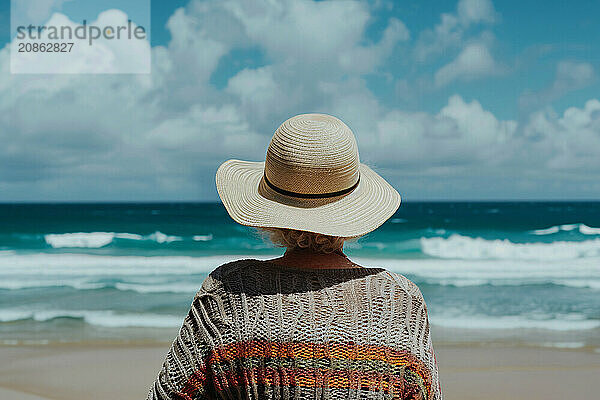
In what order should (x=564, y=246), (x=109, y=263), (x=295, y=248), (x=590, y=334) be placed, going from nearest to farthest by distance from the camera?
(x=295, y=248), (x=590, y=334), (x=109, y=263), (x=564, y=246)

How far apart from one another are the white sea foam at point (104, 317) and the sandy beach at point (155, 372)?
946 mm

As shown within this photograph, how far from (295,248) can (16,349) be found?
18.1 feet

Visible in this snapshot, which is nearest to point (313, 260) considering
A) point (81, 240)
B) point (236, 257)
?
point (236, 257)

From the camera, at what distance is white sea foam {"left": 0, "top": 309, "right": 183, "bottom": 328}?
736 centimetres

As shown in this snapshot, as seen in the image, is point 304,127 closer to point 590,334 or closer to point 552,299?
point 590,334

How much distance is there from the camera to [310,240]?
155cm

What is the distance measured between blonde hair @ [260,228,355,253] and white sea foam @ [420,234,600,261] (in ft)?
45.9

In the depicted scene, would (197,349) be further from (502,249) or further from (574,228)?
(574,228)

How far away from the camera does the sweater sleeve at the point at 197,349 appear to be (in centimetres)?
146

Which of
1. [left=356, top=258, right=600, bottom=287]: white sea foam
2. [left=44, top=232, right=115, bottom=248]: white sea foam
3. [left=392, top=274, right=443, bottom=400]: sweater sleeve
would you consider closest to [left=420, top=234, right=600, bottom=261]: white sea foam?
[left=356, top=258, right=600, bottom=287]: white sea foam

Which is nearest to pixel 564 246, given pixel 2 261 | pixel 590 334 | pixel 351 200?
pixel 590 334

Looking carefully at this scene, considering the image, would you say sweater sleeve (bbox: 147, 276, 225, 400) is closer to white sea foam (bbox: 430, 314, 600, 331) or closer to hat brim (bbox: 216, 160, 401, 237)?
hat brim (bbox: 216, 160, 401, 237)

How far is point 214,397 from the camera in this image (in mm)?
1493

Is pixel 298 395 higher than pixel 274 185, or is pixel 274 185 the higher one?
pixel 274 185
